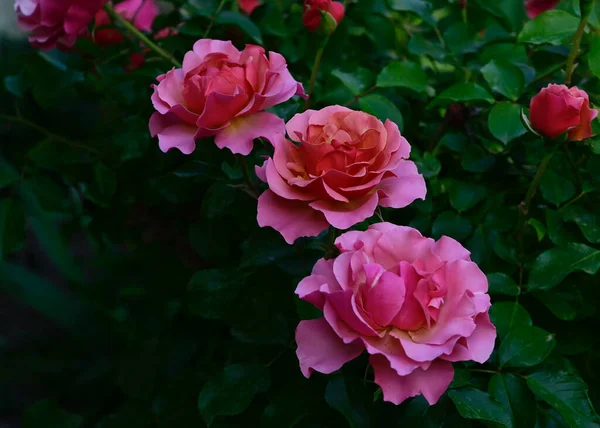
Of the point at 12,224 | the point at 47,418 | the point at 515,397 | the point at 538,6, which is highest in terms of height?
the point at 538,6

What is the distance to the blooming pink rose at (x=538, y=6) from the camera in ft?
3.27

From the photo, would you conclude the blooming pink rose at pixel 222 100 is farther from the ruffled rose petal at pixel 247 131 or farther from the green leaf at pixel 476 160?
the green leaf at pixel 476 160

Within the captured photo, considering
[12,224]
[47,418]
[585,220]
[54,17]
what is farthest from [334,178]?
[47,418]

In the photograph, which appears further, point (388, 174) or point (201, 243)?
point (201, 243)

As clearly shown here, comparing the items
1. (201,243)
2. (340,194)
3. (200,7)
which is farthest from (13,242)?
(340,194)

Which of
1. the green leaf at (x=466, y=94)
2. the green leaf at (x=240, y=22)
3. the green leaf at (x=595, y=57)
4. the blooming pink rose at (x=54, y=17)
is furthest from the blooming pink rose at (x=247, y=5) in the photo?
the green leaf at (x=595, y=57)

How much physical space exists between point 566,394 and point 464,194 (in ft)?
0.85

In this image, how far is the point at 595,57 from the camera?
2.24ft

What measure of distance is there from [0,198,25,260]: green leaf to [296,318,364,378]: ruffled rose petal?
61 centimetres

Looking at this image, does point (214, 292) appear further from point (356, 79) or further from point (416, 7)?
point (416, 7)

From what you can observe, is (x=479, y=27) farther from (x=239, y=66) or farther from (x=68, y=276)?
(x=68, y=276)

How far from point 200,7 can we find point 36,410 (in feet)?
2.32

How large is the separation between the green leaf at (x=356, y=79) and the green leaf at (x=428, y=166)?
119mm

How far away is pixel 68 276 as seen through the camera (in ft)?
5.42
